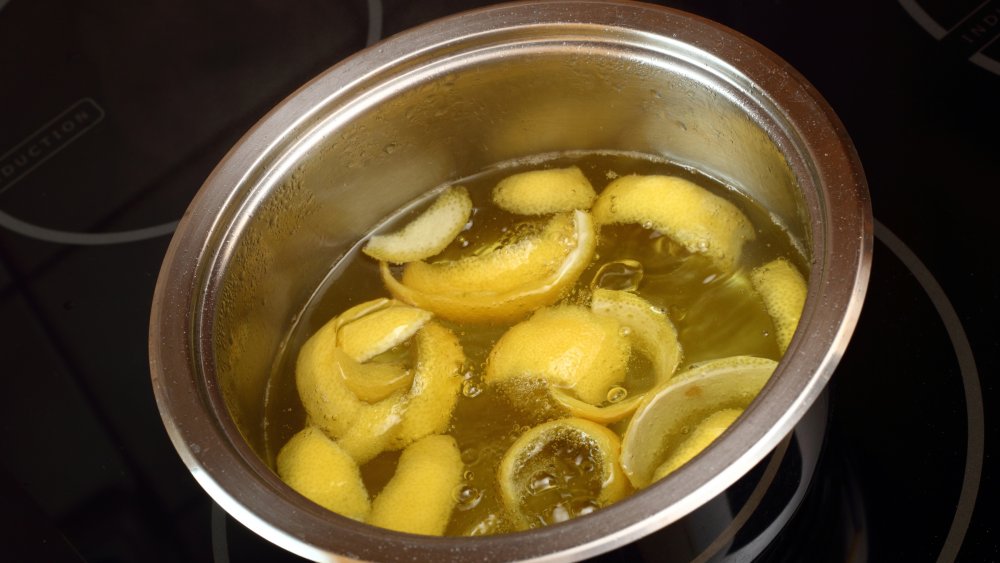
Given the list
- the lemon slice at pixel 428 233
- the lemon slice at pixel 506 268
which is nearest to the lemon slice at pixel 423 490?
the lemon slice at pixel 506 268

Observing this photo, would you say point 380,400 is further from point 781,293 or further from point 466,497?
point 781,293

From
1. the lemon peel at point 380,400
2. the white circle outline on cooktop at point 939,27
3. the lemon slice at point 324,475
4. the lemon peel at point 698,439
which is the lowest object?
the lemon slice at point 324,475

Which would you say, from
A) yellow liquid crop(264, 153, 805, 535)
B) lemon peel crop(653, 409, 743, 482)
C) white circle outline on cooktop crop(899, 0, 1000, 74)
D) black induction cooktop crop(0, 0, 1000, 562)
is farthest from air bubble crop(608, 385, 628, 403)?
white circle outline on cooktop crop(899, 0, 1000, 74)

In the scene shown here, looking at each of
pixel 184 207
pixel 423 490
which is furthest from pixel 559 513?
pixel 184 207

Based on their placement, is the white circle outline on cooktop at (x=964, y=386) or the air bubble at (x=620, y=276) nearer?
the white circle outline on cooktop at (x=964, y=386)

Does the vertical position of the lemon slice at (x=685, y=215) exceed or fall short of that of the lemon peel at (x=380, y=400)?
it exceeds it

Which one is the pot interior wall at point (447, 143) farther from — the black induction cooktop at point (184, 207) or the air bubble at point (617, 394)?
the air bubble at point (617, 394)
